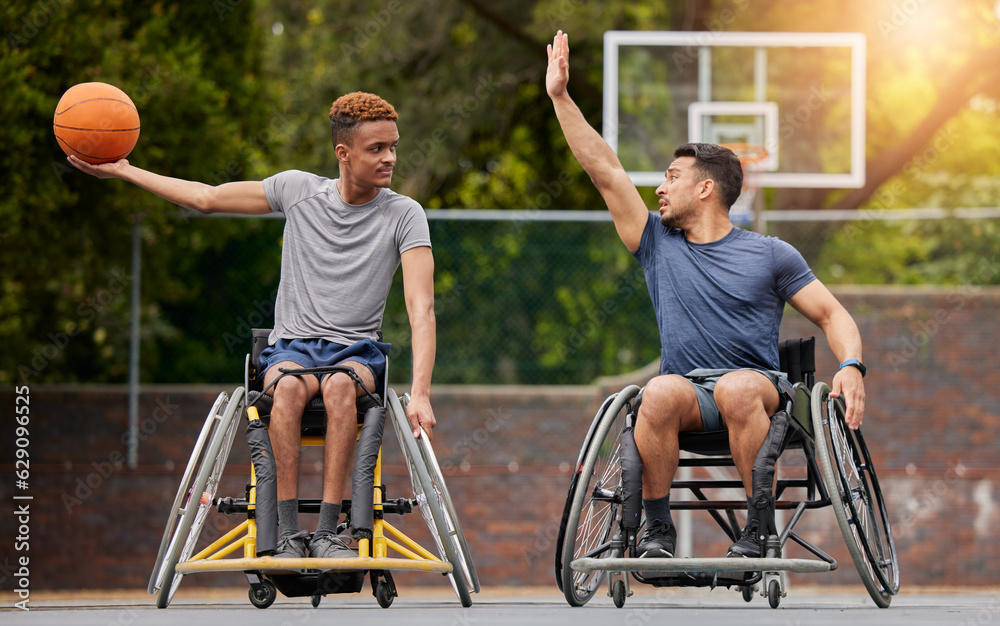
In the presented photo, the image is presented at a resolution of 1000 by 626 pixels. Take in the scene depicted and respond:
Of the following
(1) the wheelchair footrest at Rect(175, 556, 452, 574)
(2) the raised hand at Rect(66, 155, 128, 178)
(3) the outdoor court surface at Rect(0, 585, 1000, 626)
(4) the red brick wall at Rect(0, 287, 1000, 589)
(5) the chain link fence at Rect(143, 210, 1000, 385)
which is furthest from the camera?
(5) the chain link fence at Rect(143, 210, 1000, 385)

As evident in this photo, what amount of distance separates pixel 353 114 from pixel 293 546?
143 centimetres

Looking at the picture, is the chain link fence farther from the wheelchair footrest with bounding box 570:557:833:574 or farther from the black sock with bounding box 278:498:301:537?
the wheelchair footrest with bounding box 570:557:833:574

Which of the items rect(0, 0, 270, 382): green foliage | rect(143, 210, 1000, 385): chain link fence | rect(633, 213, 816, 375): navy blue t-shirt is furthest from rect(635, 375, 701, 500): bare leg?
rect(143, 210, 1000, 385): chain link fence

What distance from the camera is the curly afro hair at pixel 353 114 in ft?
13.5

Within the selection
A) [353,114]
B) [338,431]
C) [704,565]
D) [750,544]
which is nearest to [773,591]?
[750,544]

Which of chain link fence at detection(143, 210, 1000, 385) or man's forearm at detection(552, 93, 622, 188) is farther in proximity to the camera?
chain link fence at detection(143, 210, 1000, 385)

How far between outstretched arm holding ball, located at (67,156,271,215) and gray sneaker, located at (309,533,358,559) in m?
1.22

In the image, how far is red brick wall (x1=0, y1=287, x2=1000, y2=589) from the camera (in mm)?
10344

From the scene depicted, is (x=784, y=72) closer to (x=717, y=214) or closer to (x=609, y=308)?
(x=609, y=308)

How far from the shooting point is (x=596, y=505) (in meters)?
4.98

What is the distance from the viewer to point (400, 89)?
13812mm

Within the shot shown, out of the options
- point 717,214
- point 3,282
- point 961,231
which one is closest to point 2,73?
point 3,282

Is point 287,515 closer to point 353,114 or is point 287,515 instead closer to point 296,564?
point 296,564

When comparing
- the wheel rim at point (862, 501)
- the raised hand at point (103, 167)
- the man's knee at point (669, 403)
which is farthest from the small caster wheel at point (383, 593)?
the raised hand at point (103, 167)
